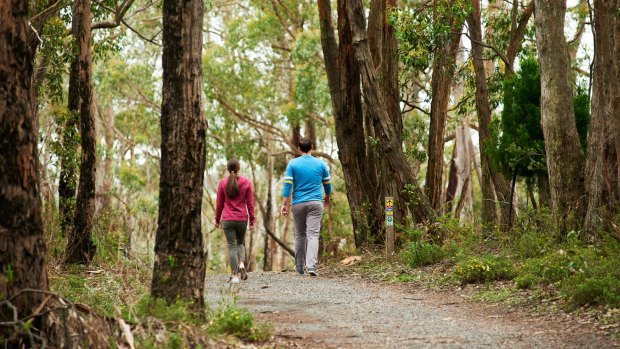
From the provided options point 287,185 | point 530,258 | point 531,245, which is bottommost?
point 530,258

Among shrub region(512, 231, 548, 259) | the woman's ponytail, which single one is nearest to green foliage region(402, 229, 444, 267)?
shrub region(512, 231, 548, 259)

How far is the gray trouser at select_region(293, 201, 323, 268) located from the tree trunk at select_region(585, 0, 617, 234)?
4.17 m

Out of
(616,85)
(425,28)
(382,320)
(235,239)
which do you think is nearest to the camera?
(382,320)

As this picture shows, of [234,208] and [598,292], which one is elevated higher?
[234,208]

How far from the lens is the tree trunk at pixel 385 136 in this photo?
15719 mm

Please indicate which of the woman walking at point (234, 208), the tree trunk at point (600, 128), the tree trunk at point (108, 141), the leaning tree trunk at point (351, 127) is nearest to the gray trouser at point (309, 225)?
the woman walking at point (234, 208)

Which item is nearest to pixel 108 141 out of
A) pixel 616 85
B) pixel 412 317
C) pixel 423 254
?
pixel 423 254

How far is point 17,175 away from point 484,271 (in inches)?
273

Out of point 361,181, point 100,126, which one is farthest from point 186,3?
point 100,126

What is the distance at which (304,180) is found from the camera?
1357cm

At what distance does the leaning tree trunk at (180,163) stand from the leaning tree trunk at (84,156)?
278 inches

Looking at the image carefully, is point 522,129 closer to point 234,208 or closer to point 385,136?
point 385,136

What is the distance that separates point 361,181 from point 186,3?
38.1ft

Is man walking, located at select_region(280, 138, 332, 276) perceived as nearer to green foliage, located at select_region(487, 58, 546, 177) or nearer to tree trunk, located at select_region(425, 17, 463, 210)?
green foliage, located at select_region(487, 58, 546, 177)
